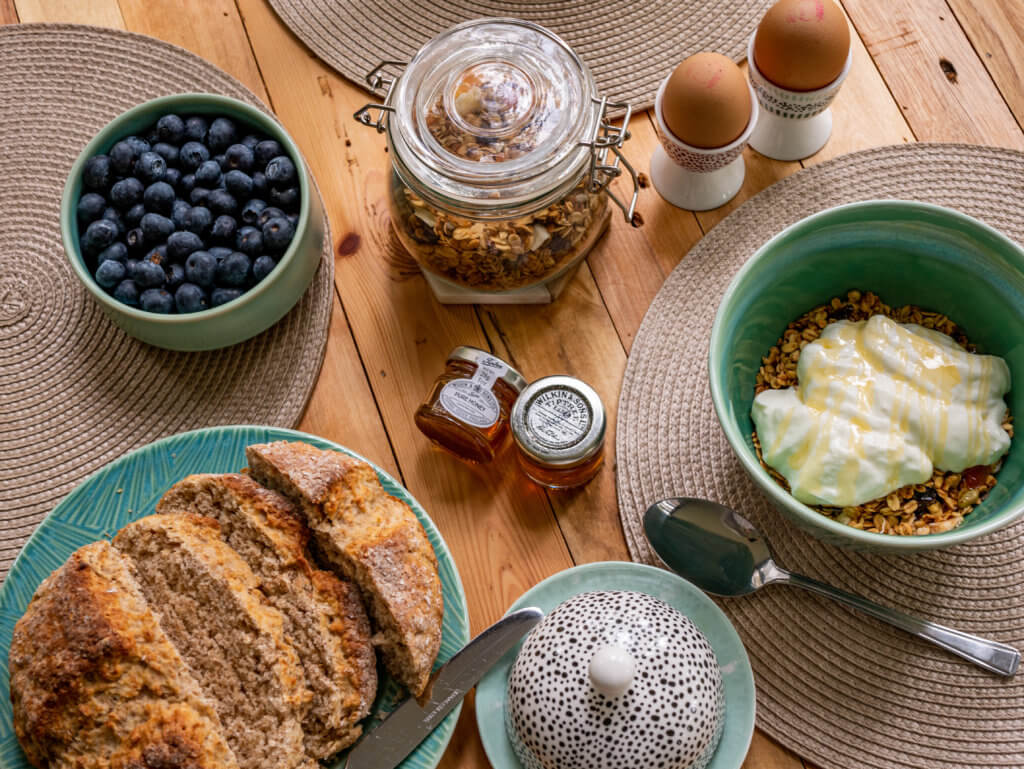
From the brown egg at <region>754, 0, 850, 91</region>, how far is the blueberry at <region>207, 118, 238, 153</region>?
0.76 metres

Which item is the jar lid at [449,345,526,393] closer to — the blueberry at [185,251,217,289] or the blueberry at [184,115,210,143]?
the blueberry at [185,251,217,289]

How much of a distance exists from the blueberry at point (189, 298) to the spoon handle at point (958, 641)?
0.96 metres

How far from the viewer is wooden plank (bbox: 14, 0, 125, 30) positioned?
1.69 metres

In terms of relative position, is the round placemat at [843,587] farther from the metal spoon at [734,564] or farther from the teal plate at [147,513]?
the teal plate at [147,513]

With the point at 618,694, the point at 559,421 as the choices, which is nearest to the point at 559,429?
the point at 559,421

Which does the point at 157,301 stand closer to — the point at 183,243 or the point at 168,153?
the point at 183,243

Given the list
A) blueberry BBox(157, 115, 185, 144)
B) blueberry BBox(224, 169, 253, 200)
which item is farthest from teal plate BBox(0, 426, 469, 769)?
blueberry BBox(157, 115, 185, 144)

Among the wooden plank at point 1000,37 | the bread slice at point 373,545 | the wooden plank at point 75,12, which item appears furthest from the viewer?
the wooden plank at point 75,12

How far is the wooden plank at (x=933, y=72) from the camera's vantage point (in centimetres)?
153

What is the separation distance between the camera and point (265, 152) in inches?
57.3

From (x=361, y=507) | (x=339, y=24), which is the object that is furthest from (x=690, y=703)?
(x=339, y=24)

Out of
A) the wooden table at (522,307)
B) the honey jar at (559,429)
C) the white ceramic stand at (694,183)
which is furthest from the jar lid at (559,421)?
the white ceramic stand at (694,183)

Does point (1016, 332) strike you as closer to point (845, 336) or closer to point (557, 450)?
point (845, 336)

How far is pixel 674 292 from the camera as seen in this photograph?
58.8 inches
